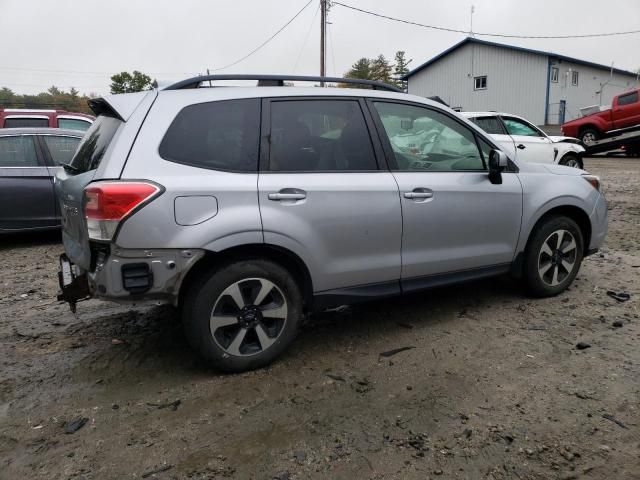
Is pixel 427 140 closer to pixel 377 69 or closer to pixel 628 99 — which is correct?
pixel 628 99

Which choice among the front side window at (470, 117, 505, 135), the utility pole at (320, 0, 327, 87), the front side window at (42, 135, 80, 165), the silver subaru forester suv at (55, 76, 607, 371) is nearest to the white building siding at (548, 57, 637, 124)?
the utility pole at (320, 0, 327, 87)

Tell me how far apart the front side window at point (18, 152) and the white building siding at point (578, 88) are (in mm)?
29905

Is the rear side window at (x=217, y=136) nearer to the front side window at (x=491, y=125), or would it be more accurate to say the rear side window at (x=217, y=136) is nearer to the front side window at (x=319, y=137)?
the front side window at (x=319, y=137)

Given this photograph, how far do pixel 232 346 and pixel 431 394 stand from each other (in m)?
1.20

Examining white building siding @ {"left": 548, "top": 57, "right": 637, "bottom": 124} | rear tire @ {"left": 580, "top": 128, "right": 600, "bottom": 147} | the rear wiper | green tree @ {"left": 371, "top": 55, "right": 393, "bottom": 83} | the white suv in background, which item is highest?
green tree @ {"left": 371, "top": 55, "right": 393, "bottom": 83}

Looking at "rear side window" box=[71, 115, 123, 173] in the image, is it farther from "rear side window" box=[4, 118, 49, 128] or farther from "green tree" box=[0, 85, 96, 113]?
"green tree" box=[0, 85, 96, 113]

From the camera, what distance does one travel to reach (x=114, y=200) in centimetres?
275

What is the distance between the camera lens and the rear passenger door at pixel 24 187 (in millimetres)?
6402

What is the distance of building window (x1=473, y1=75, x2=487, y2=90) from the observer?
32.2 metres

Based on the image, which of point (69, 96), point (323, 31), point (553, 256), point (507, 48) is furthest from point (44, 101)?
point (553, 256)

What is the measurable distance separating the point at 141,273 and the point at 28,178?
15.2ft

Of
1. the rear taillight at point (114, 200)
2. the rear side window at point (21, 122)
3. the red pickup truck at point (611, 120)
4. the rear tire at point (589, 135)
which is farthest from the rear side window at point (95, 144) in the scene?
the rear tire at point (589, 135)

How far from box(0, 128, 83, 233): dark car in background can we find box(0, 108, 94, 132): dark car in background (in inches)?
123

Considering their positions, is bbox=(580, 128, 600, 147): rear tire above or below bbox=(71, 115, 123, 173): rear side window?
above
